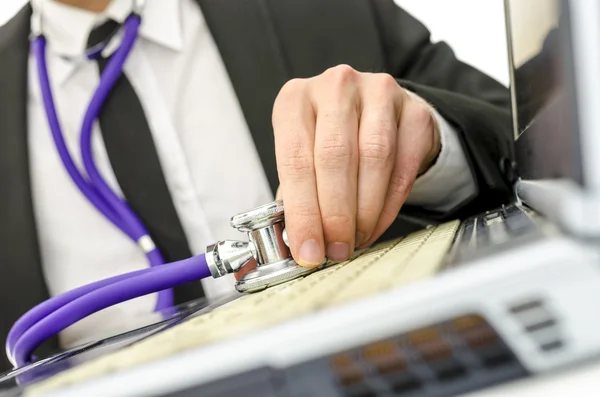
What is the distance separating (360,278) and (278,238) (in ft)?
0.57

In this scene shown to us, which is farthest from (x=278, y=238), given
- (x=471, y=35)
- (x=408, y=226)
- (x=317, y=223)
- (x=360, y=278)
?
(x=471, y=35)

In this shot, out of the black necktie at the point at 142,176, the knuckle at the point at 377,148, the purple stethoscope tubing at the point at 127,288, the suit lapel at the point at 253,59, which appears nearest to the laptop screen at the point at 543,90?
the knuckle at the point at 377,148

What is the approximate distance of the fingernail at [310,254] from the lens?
14.6 inches

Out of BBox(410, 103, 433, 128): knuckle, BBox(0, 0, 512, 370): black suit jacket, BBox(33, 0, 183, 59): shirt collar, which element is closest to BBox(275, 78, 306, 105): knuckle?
BBox(410, 103, 433, 128): knuckle

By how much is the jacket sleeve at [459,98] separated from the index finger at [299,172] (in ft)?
0.71

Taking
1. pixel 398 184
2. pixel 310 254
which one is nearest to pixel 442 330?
pixel 310 254

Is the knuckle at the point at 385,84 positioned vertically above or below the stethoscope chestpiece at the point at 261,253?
above

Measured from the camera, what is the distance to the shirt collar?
32.3 inches

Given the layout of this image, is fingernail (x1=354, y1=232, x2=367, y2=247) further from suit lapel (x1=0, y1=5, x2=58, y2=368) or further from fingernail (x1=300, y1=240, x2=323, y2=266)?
suit lapel (x1=0, y1=5, x2=58, y2=368)

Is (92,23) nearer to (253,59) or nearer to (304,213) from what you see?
(253,59)

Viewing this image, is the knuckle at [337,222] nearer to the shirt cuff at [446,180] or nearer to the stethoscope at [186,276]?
the stethoscope at [186,276]

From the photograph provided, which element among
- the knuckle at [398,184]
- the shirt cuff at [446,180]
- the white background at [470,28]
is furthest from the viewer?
the white background at [470,28]

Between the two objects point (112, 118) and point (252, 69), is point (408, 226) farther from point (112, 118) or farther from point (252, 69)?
point (112, 118)

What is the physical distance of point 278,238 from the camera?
15.5 inches
